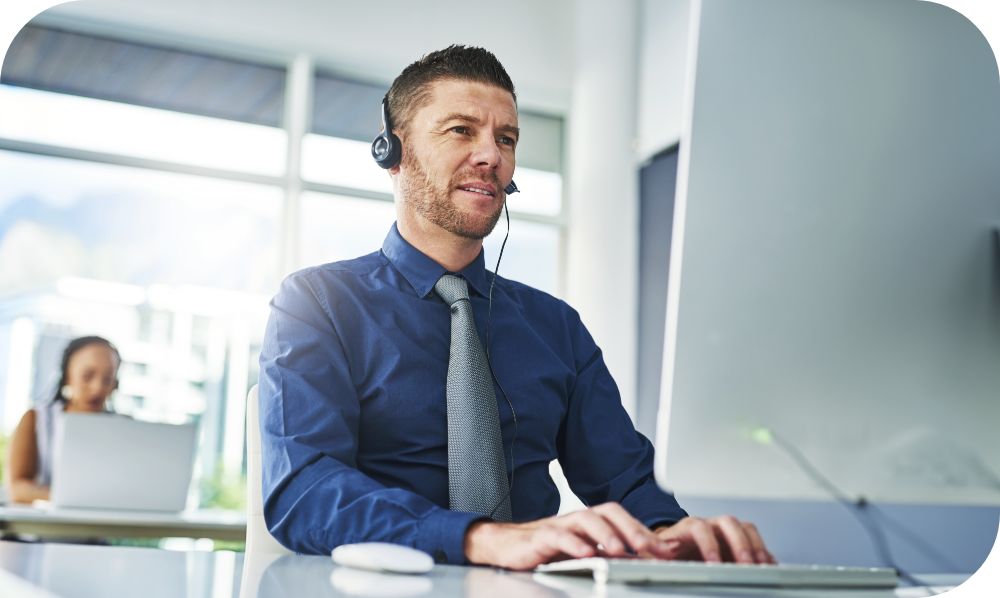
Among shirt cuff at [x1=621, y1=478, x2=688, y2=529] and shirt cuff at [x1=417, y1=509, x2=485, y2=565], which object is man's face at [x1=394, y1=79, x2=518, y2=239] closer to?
shirt cuff at [x1=621, y1=478, x2=688, y2=529]

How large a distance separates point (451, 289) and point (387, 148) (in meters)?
0.30

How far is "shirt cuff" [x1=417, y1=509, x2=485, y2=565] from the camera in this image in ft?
3.14

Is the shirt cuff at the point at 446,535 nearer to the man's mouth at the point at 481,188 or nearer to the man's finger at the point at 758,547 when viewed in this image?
the man's finger at the point at 758,547

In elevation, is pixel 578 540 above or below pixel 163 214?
below

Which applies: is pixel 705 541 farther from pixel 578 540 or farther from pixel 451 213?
pixel 451 213

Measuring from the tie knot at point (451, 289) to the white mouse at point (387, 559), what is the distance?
1.99ft

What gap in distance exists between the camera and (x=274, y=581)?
78 cm

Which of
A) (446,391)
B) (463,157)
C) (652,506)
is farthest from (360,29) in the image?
(652,506)

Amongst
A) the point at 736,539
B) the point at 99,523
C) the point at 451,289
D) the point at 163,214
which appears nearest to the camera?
the point at 736,539

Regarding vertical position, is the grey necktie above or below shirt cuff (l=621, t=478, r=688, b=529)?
above

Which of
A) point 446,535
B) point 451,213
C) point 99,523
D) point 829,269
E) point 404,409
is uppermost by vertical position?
point 451,213

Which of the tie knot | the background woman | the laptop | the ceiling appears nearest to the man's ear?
the tie knot

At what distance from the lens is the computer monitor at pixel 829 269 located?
0.74 m

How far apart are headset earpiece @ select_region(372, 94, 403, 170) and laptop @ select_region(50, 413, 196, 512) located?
1.53 metres
